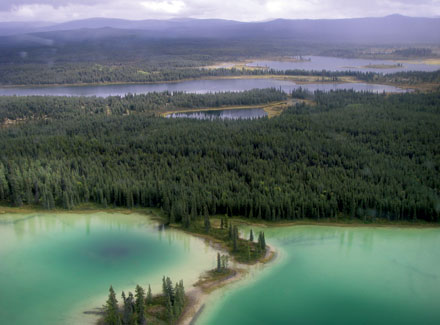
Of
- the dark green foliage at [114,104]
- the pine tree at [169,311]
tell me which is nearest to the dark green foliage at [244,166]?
the pine tree at [169,311]

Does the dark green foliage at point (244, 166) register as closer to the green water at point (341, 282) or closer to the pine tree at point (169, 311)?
the green water at point (341, 282)

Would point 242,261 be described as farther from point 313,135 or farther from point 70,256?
point 313,135

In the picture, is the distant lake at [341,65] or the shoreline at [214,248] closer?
the shoreline at [214,248]

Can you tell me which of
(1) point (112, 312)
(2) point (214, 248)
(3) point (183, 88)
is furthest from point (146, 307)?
(3) point (183, 88)

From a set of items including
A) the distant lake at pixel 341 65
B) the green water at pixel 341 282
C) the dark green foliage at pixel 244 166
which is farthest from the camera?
the distant lake at pixel 341 65

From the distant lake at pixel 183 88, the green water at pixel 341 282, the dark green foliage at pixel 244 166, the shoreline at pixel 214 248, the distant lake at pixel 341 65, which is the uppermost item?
the distant lake at pixel 341 65

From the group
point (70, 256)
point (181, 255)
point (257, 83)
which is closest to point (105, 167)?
point (70, 256)
